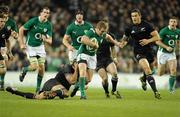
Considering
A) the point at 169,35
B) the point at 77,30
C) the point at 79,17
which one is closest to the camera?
the point at 79,17

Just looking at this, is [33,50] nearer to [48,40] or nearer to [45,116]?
[48,40]

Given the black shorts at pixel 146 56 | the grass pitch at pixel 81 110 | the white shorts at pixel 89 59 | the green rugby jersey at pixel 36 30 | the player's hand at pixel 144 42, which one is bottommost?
the grass pitch at pixel 81 110

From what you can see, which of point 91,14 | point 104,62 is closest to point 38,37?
point 104,62

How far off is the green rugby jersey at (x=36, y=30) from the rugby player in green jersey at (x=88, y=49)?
210 cm

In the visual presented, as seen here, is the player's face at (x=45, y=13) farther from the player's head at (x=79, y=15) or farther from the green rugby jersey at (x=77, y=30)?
the green rugby jersey at (x=77, y=30)

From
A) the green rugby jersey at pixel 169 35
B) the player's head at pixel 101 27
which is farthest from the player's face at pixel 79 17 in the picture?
the green rugby jersey at pixel 169 35

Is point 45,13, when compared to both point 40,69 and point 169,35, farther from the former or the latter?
point 169,35

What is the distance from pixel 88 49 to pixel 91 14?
13.8 meters

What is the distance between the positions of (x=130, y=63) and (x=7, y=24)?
32.2ft

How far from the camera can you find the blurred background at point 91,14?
25.4m

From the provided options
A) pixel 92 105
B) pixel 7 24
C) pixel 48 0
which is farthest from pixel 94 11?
pixel 92 105

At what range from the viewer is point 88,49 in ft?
48.5

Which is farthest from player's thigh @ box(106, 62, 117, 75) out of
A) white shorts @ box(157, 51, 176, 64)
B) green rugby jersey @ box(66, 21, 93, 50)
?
white shorts @ box(157, 51, 176, 64)

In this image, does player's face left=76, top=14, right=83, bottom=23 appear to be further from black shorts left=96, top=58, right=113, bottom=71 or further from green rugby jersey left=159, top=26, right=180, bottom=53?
green rugby jersey left=159, top=26, right=180, bottom=53
